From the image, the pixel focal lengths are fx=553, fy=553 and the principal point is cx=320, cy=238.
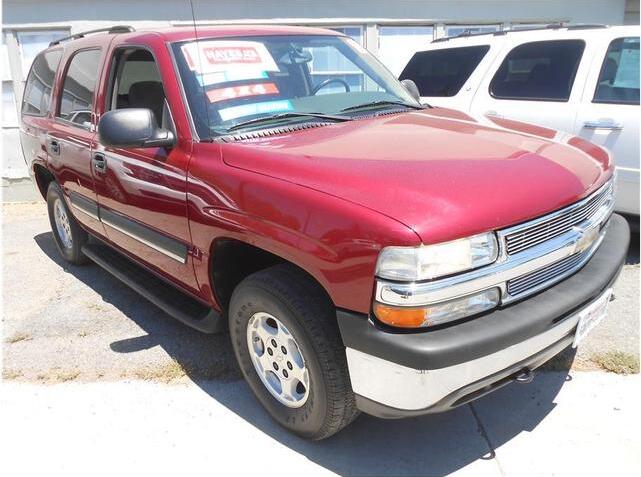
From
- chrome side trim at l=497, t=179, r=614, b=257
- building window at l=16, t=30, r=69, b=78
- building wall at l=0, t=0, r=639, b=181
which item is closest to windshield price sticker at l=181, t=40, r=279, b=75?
chrome side trim at l=497, t=179, r=614, b=257

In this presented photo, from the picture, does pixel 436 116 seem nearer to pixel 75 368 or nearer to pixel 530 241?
pixel 530 241

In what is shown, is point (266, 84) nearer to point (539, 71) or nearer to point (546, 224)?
point (546, 224)

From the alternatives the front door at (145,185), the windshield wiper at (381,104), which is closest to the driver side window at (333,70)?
the windshield wiper at (381,104)

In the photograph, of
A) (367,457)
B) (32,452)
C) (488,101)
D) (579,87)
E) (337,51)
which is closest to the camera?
(367,457)

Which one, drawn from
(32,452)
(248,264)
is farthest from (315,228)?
(32,452)

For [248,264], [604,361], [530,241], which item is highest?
[530,241]

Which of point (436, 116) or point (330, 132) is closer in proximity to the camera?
point (330, 132)

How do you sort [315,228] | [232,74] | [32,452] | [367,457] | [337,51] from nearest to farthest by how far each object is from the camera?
[315,228]
[367,457]
[32,452]
[232,74]
[337,51]

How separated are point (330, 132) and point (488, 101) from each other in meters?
3.04

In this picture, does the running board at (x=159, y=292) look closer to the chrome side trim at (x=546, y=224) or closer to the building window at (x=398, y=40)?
the chrome side trim at (x=546, y=224)

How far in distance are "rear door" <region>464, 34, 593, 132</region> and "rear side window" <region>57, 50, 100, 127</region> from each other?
320 centimetres

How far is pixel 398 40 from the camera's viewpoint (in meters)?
8.73

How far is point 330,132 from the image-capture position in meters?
2.83

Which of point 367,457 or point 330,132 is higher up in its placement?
point 330,132
